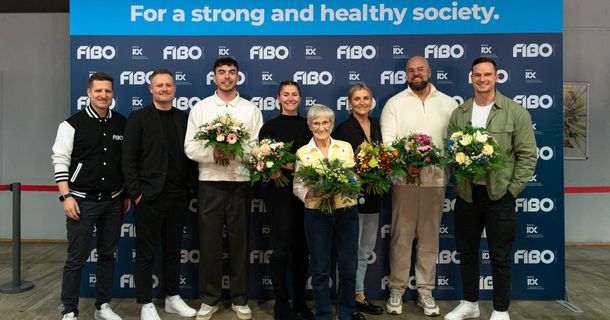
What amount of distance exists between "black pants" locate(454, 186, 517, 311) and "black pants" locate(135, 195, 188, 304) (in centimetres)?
237

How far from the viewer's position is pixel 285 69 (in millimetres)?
4738

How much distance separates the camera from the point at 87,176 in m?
3.76

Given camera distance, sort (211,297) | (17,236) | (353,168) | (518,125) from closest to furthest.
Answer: (353,168) < (518,125) < (211,297) < (17,236)

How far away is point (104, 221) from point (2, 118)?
437 cm

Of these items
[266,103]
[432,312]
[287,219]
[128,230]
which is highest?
[266,103]

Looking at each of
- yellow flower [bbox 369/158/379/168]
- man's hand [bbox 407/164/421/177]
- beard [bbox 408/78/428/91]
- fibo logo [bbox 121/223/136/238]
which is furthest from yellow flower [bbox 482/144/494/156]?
fibo logo [bbox 121/223/136/238]

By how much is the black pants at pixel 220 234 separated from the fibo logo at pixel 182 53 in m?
1.40

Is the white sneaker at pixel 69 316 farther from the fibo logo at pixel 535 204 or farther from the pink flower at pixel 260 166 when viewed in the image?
the fibo logo at pixel 535 204

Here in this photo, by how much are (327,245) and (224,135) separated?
1.16m

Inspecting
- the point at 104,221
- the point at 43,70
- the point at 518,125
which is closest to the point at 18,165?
the point at 43,70

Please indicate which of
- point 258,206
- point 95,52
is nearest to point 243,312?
point 258,206

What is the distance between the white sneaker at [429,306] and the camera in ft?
13.9

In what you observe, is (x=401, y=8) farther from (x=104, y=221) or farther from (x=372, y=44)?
(x=104, y=221)

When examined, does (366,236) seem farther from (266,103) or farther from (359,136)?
(266,103)
